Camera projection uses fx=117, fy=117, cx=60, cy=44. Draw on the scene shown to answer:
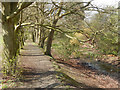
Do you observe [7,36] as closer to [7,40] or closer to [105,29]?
[7,40]

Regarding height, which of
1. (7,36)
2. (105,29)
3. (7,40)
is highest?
(105,29)

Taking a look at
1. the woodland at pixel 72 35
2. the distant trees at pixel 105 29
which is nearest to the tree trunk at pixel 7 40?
the woodland at pixel 72 35

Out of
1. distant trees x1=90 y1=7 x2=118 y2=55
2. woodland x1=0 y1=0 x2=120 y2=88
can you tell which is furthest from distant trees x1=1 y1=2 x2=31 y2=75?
distant trees x1=90 y1=7 x2=118 y2=55

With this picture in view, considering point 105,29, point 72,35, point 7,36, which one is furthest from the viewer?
point 72,35

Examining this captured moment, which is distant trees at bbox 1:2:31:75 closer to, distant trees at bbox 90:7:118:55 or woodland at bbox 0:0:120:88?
woodland at bbox 0:0:120:88

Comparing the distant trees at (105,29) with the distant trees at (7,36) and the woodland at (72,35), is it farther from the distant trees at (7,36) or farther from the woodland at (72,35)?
the distant trees at (7,36)

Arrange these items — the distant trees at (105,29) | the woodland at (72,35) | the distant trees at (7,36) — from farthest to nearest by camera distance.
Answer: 1. the distant trees at (105,29)
2. the woodland at (72,35)
3. the distant trees at (7,36)

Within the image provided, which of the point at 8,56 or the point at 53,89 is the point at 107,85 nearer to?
the point at 53,89

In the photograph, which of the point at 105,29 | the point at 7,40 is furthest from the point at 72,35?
the point at 7,40

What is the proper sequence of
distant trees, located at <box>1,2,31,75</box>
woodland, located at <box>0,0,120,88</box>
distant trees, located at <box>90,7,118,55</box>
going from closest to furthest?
distant trees, located at <box>1,2,31,75</box>
woodland, located at <box>0,0,120,88</box>
distant trees, located at <box>90,7,118,55</box>

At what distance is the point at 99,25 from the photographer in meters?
11.0

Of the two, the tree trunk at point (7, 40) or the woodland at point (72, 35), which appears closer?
the tree trunk at point (7, 40)

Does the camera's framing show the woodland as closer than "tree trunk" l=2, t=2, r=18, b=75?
No

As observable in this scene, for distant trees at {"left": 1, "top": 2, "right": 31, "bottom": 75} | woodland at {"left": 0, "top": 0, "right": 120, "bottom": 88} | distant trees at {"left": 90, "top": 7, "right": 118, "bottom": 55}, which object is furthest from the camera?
distant trees at {"left": 90, "top": 7, "right": 118, "bottom": 55}
